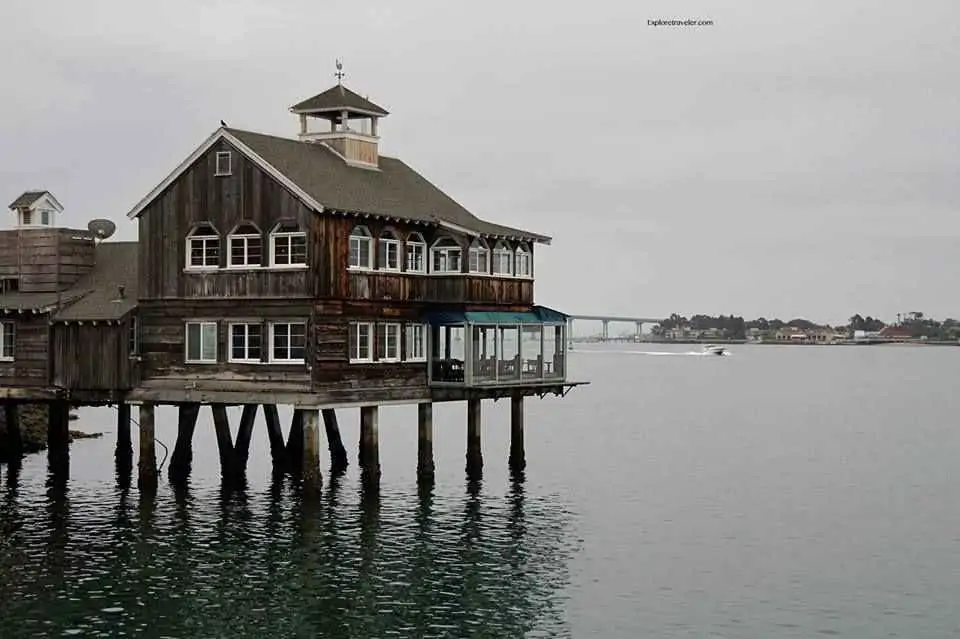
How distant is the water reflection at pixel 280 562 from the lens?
125 feet

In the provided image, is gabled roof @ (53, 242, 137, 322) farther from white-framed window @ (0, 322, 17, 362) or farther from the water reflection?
the water reflection

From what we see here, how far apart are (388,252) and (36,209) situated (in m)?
15.1

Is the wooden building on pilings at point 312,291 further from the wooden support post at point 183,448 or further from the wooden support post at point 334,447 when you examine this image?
the wooden support post at point 334,447

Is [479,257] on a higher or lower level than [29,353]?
higher

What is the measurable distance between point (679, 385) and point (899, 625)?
148 m

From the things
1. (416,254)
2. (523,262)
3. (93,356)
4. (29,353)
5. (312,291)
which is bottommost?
(93,356)

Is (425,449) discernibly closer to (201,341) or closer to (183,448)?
(201,341)

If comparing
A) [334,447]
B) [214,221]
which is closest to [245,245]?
[214,221]

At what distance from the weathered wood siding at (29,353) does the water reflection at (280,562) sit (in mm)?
4247

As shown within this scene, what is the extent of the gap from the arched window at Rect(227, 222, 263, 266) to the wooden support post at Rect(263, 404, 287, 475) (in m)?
10.6

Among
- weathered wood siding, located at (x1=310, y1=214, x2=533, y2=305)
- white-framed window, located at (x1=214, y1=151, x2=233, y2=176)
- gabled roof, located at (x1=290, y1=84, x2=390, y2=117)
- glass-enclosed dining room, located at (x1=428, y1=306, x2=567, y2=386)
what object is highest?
gabled roof, located at (x1=290, y1=84, x2=390, y2=117)

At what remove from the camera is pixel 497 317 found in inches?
2298

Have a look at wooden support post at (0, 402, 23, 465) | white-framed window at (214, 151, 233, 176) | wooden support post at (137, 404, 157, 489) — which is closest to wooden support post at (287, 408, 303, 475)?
wooden support post at (137, 404, 157, 489)

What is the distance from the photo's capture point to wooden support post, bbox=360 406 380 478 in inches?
2191
